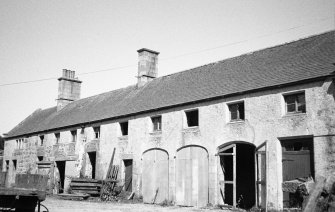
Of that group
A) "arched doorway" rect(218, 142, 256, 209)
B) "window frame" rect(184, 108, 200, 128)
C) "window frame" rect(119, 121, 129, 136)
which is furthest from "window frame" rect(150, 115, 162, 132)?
"arched doorway" rect(218, 142, 256, 209)

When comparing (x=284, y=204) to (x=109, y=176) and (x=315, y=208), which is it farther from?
(x=109, y=176)

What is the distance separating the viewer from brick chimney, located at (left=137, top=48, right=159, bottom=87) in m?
25.8

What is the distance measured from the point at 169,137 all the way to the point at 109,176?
5.77 meters

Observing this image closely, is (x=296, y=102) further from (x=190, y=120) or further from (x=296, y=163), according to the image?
(x=190, y=120)

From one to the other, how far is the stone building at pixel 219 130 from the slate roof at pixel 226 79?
72mm

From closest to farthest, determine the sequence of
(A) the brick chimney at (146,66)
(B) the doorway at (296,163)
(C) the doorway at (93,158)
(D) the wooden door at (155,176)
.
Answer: (B) the doorway at (296,163) < (D) the wooden door at (155,176) < (C) the doorway at (93,158) < (A) the brick chimney at (146,66)

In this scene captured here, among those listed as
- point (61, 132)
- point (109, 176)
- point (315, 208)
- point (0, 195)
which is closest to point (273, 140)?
point (315, 208)

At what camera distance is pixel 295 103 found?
14055mm

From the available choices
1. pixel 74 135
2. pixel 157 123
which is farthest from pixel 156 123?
pixel 74 135

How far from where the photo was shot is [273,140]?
46.9ft

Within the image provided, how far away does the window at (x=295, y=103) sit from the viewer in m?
13.8

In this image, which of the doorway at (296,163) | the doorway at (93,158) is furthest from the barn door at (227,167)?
the doorway at (93,158)

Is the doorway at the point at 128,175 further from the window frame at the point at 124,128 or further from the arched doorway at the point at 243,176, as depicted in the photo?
the arched doorway at the point at 243,176

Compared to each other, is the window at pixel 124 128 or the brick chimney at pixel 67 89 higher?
the brick chimney at pixel 67 89
